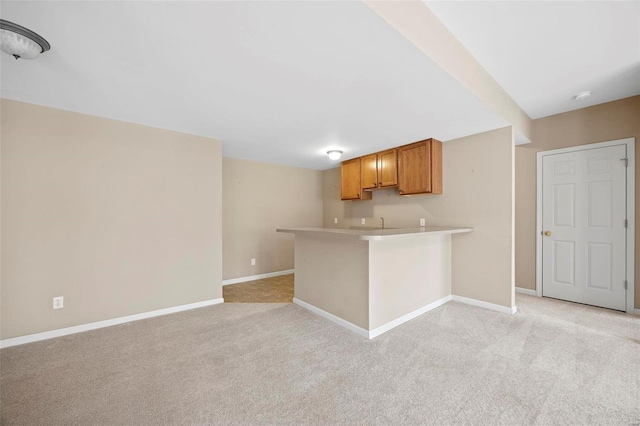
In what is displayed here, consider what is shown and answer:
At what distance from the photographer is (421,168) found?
3.71 meters

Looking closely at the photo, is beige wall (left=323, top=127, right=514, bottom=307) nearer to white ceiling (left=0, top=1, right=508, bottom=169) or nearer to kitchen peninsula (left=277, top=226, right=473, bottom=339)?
kitchen peninsula (left=277, top=226, right=473, bottom=339)

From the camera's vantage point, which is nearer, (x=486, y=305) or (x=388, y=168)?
(x=486, y=305)

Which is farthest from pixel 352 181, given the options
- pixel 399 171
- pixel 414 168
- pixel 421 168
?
pixel 421 168

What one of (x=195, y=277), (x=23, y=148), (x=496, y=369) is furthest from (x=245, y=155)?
(x=496, y=369)

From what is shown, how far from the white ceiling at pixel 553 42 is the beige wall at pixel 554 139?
27 centimetres

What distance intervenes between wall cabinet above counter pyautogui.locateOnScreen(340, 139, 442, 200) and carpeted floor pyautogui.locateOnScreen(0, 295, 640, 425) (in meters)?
1.86

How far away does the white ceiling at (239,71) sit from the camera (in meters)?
1.40

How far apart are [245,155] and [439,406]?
4270 mm

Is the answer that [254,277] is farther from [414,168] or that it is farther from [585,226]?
[585,226]

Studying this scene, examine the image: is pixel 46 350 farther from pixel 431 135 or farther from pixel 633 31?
pixel 633 31

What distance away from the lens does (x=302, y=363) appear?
6.77 feet

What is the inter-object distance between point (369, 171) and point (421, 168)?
100 centimetres

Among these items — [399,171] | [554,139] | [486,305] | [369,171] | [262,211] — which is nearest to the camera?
[486,305]

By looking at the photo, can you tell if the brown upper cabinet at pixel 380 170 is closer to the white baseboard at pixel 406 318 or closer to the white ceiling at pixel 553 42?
the white ceiling at pixel 553 42
